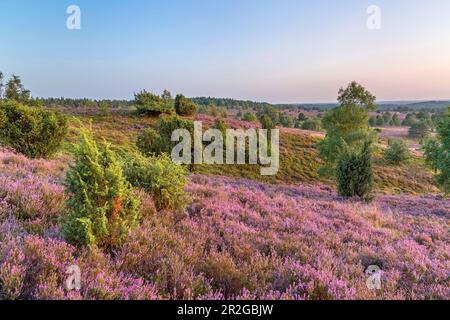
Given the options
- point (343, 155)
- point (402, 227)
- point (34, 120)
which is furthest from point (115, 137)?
point (402, 227)

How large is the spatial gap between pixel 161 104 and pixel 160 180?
4141 centimetres

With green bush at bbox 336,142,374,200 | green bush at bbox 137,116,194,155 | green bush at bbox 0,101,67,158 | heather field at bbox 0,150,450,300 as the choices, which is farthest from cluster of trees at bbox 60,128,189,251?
green bush at bbox 137,116,194,155

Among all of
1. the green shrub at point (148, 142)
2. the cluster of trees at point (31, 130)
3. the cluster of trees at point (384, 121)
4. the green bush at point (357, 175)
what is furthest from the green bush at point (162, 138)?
the cluster of trees at point (384, 121)

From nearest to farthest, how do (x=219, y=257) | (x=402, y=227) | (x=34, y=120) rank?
(x=219, y=257) → (x=402, y=227) → (x=34, y=120)

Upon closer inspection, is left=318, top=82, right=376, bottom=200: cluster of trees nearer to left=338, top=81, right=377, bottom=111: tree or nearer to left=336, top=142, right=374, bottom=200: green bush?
left=338, top=81, right=377, bottom=111: tree

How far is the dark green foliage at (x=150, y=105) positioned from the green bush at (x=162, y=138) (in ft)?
85.8

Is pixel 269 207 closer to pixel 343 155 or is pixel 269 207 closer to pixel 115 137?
pixel 343 155

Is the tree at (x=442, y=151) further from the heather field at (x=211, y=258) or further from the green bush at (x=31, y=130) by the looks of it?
the green bush at (x=31, y=130)

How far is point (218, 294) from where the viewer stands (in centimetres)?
294

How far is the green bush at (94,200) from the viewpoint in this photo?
3533 millimetres

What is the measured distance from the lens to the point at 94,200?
3.69m

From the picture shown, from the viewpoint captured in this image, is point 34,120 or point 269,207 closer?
point 269,207

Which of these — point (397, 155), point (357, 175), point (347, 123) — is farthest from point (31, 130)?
point (397, 155)
